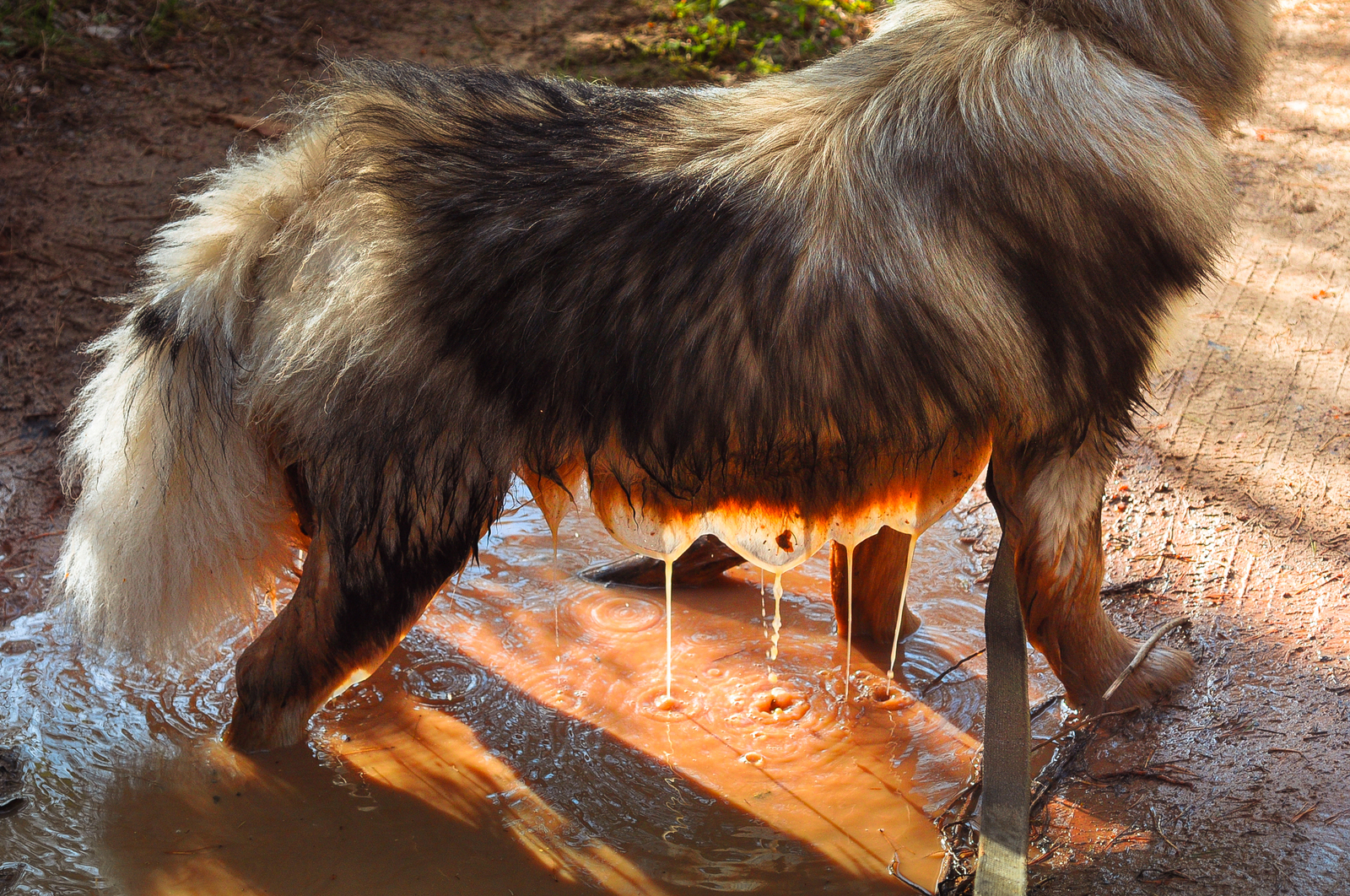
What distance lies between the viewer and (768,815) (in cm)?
279

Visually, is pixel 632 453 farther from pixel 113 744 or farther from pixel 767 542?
pixel 113 744

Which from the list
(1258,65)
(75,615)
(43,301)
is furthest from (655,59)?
(75,615)

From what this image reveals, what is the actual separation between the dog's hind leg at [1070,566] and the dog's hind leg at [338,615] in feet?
4.34

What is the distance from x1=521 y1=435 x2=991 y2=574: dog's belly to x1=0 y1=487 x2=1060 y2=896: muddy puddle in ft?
2.35

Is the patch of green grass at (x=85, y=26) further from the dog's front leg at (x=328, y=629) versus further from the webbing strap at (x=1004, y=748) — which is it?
the webbing strap at (x=1004, y=748)

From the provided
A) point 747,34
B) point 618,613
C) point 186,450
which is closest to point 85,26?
point 747,34

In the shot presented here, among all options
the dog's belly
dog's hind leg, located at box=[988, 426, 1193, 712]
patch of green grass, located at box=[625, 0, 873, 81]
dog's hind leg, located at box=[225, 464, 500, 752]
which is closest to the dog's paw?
dog's hind leg, located at box=[988, 426, 1193, 712]

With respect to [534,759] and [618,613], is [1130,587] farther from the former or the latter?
[534,759]

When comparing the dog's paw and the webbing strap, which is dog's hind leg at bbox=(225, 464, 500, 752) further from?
the dog's paw

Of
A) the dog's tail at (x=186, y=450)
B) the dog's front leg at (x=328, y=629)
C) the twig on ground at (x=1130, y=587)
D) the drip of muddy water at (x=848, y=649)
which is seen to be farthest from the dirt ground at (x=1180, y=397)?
the dog's front leg at (x=328, y=629)

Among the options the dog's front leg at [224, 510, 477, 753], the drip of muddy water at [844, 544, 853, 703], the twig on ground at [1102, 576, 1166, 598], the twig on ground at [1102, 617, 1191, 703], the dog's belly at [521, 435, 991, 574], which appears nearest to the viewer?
the dog's belly at [521, 435, 991, 574]

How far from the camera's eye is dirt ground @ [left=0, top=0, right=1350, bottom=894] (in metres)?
2.56

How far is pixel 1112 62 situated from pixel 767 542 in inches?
53.4

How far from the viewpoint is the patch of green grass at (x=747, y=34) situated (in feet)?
20.2
